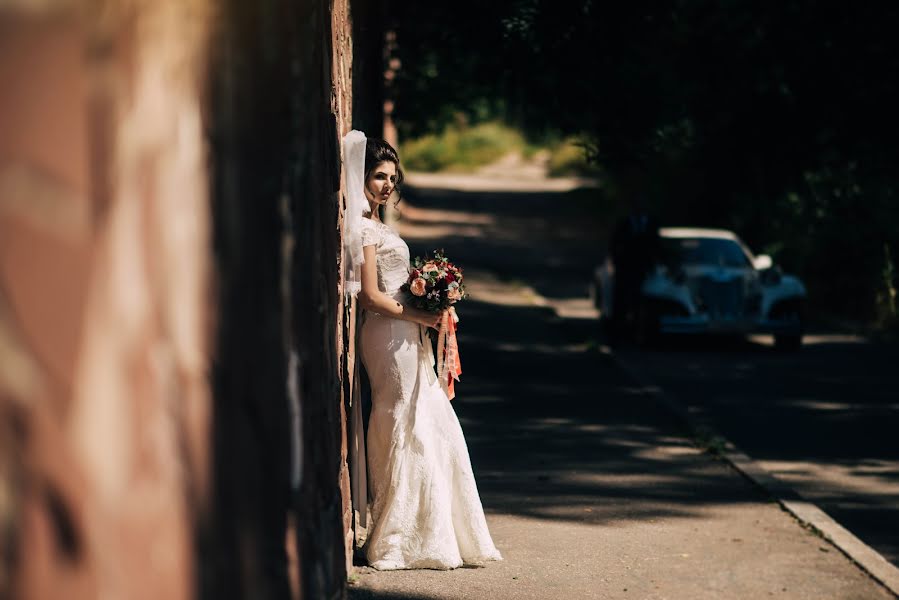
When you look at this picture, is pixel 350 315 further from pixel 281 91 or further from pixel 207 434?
pixel 207 434

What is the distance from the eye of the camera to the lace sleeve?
662cm

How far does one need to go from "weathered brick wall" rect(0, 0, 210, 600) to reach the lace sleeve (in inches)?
132

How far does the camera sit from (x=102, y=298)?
2.88 meters

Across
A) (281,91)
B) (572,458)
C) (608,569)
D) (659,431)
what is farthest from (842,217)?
(281,91)

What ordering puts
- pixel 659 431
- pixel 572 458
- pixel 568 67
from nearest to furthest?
pixel 572 458 < pixel 659 431 < pixel 568 67

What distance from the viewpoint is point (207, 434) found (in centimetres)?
323

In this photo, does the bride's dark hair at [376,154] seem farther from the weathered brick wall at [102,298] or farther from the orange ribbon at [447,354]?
the weathered brick wall at [102,298]

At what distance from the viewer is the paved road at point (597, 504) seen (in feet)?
22.4

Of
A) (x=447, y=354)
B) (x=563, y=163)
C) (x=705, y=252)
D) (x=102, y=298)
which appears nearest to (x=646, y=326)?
(x=705, y=252)

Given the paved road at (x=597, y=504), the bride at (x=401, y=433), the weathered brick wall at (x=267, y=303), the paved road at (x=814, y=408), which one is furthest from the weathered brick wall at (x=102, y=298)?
the paved road at (x=814, y=408)

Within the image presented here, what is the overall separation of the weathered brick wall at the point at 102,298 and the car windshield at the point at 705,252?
15.6m

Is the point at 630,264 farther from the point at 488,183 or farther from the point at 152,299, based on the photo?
the point at 488,183

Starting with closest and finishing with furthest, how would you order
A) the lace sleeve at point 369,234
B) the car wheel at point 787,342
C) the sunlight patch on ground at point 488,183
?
the lace sleeve at point 369,234 → the car wheel at point 787,342 → the sunlight patch on ground at point 488,183

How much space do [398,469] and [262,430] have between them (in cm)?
334
